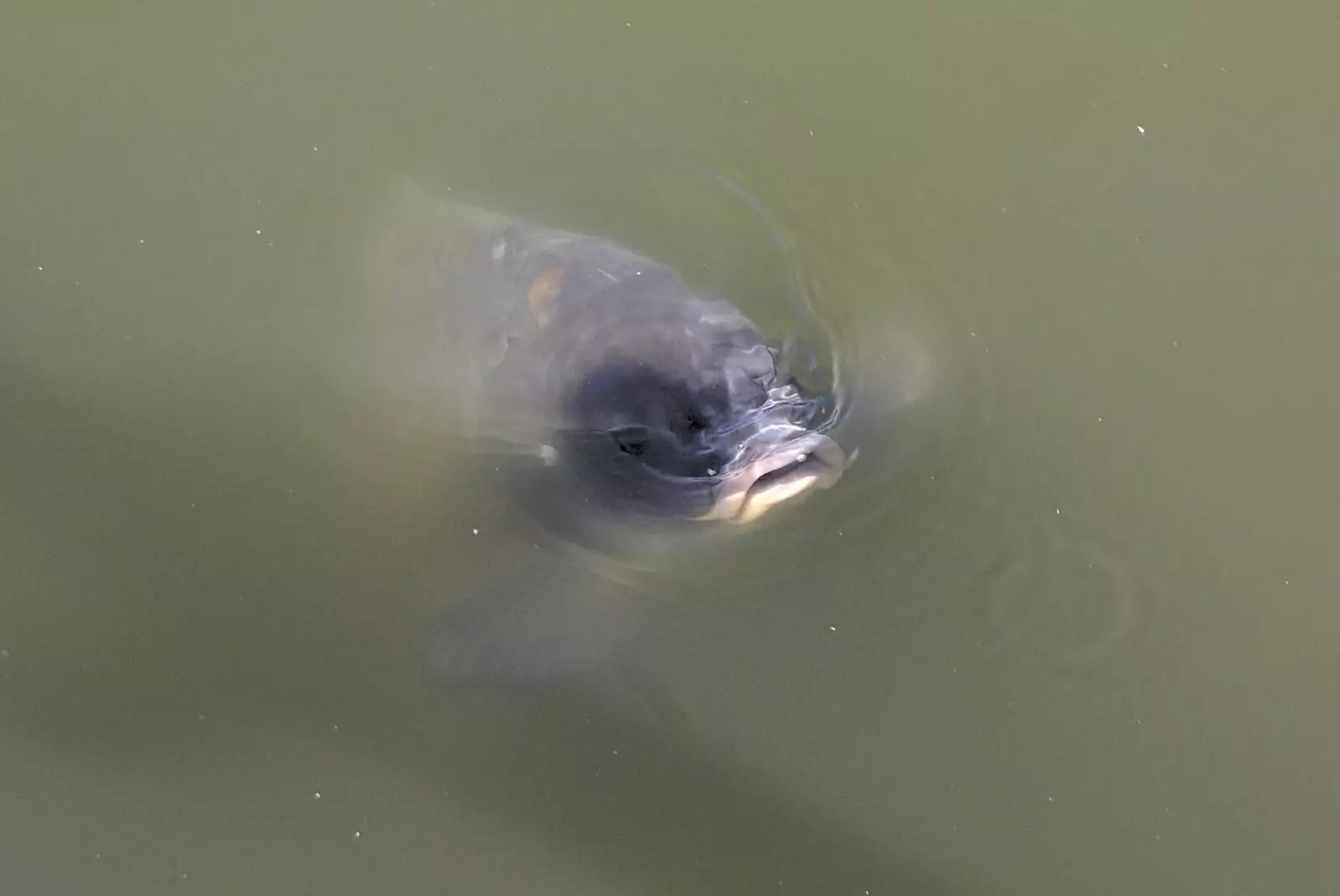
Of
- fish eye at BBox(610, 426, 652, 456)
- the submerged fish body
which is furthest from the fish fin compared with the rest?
fish eye at BBox(610, 426, 652, 456)

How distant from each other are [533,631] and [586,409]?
0.53 meters

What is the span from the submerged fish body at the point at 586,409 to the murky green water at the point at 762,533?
0.11 meters

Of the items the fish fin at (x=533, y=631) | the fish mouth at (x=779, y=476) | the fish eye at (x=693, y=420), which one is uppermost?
the fish eye at (x=693, y=420)

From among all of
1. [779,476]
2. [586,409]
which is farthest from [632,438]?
[779,476]

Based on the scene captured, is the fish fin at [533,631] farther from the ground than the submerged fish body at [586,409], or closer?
closer

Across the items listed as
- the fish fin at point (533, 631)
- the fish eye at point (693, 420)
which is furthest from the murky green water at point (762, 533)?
the fish eye at point (693, 420)

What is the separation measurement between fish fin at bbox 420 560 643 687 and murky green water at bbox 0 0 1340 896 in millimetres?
62

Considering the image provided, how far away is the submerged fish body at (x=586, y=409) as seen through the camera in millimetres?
2121

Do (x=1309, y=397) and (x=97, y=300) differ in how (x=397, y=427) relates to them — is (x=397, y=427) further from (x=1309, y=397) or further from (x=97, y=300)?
(x=1309, y=397)

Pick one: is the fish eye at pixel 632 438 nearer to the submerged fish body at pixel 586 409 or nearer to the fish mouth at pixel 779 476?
the submerged fish body at pixel 586 409

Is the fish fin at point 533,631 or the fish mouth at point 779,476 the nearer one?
the fish mouth at point 779,476

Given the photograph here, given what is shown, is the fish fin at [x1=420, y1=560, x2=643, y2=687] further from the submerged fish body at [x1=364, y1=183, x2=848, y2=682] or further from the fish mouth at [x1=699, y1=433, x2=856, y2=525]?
the fish mouth at [x1=699, y1=433, x2=856, y2=525]

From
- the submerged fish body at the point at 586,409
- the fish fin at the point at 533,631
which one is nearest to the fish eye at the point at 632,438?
the submerged fish body at the point at 586,409

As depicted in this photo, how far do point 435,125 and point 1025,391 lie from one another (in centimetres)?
163
